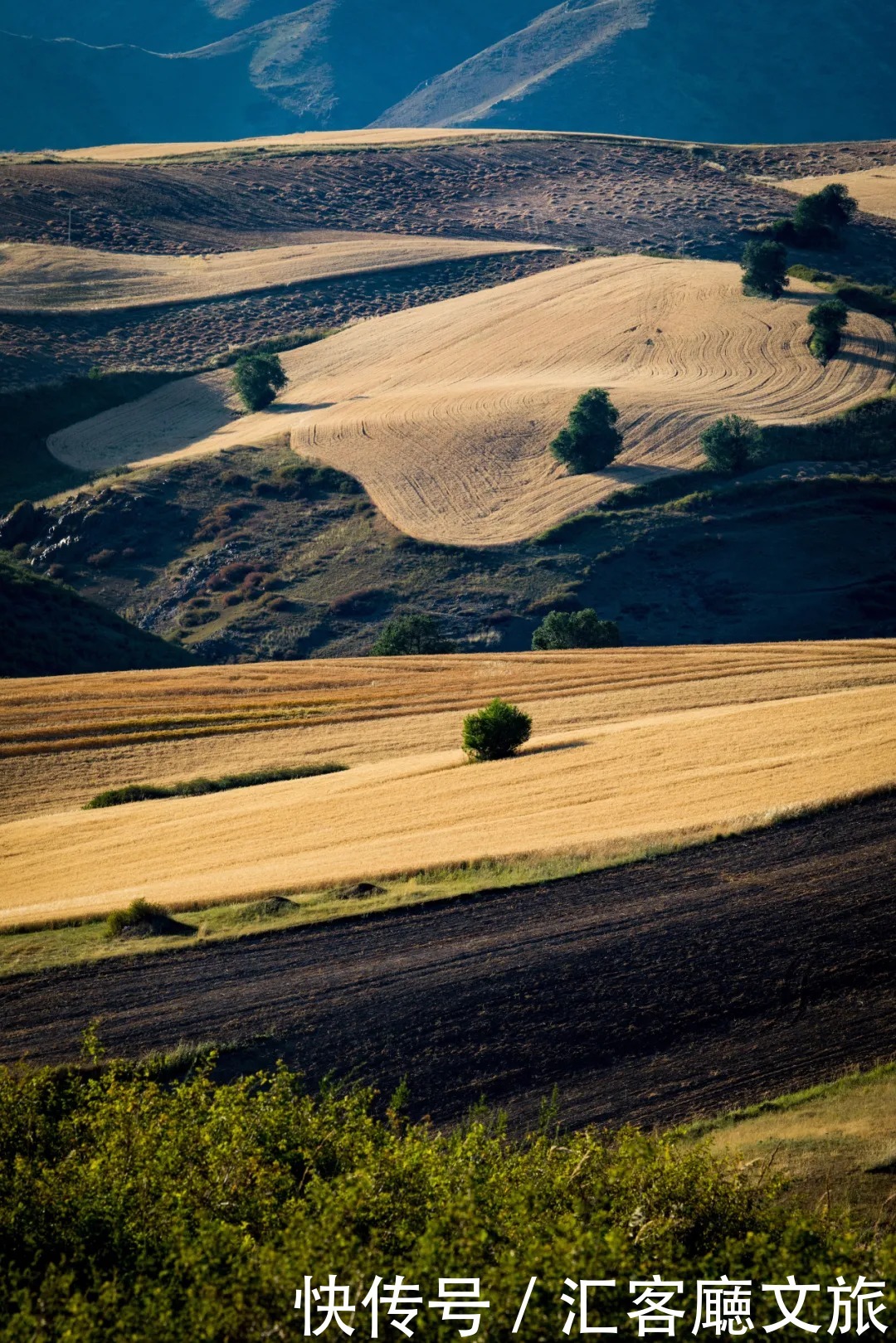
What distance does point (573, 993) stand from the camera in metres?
19.6

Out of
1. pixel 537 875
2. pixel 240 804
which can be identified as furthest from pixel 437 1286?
pixel 240 804

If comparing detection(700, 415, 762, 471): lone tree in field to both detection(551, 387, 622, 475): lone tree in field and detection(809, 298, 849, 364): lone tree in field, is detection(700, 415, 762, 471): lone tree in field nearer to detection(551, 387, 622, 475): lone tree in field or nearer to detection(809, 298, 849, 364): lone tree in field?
detection(551, 387, 622, 475): lone tree in field

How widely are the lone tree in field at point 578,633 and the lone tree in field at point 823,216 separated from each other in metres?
86.2

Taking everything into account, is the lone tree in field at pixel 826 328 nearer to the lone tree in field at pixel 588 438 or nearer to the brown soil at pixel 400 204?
the lone tree in field at pixel 588 438

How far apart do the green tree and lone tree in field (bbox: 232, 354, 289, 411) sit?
157ft

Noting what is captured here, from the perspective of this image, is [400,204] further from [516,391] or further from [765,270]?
[516,391]

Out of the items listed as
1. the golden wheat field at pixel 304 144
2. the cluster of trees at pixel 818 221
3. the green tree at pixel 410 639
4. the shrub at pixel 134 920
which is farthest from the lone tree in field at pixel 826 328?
the golden wheat field at pixel 304 144

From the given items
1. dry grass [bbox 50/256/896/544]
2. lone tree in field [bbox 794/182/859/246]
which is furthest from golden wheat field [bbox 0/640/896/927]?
lone tree in field [bbox 794/182/859/246]

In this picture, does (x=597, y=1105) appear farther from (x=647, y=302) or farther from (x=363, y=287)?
(x=363, y=287)

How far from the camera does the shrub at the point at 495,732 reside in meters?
36.0

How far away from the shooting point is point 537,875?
965 inches

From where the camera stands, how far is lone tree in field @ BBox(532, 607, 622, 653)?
206 ft

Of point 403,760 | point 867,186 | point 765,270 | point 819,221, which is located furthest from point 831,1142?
point 867,186

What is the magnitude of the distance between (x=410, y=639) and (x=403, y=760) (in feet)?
85.2
